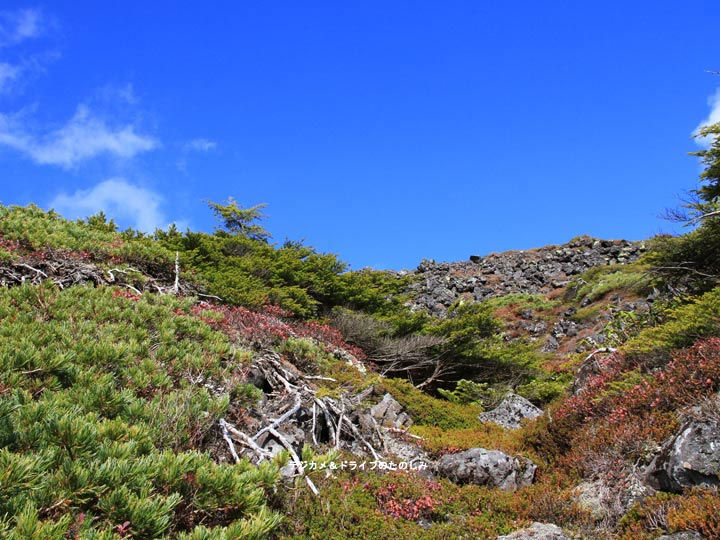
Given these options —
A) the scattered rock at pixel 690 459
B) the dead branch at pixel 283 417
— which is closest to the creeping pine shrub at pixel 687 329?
the scattered rock at pixel 690 459

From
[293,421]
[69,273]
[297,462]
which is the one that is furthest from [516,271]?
[297,462]

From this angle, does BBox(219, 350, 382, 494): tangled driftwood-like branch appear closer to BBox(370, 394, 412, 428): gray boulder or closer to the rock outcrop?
BBox(370, 394, 412, 428): gray boulder

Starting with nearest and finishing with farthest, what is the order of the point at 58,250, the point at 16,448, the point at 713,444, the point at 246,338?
the point at 16,448 < the point at 713,444 < the point at 246,338 < the point at 58,250

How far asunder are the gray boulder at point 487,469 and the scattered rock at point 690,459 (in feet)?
5.03

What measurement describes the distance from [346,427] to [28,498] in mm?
4850

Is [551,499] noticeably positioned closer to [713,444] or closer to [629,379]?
[713,444]

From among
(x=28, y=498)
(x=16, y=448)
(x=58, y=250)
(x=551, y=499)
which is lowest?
(x=551, y=499)

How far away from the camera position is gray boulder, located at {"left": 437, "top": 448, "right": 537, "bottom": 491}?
6070 mm

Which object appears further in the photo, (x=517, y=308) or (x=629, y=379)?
(x=517, y=308)

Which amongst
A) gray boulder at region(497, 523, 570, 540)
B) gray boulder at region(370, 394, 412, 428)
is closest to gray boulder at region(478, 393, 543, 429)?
gray boulder at region(370, 394, 412, 428)

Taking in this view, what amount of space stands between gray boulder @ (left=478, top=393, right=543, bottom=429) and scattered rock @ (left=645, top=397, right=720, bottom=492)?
4.25 metres

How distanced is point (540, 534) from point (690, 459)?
1.67 meters

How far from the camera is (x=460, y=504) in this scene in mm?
5324

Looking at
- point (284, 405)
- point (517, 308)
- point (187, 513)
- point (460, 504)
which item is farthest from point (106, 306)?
point (517, 308)
